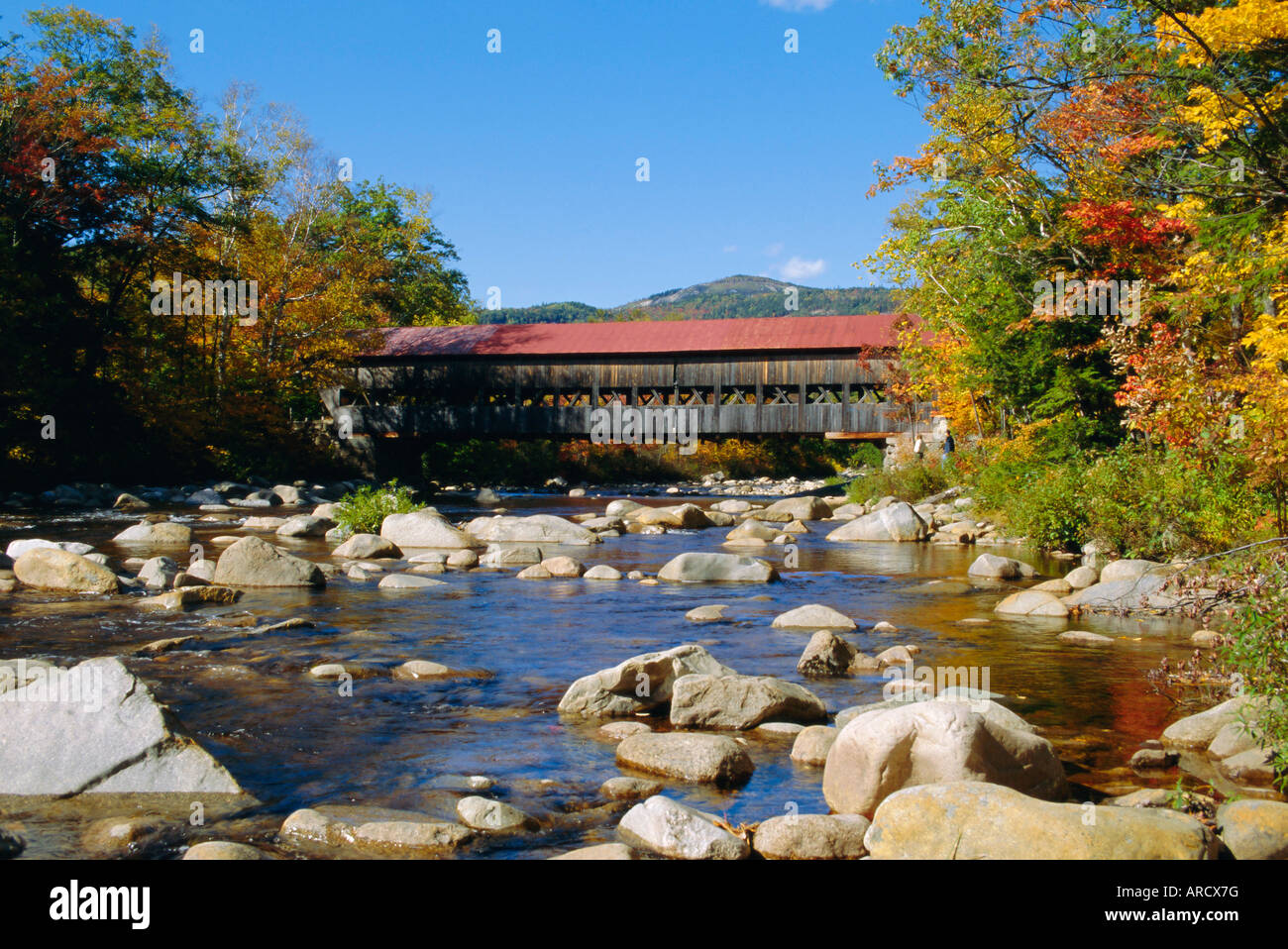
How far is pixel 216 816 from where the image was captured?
423 centimetres

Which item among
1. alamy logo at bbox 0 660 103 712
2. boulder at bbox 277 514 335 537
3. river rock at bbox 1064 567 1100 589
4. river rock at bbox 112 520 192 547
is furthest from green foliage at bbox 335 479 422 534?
alamy logo at bbox 0 660 103 712

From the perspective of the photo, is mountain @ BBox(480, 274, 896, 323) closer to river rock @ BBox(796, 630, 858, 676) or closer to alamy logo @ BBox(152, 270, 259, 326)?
alamy logo @ BBox(152, 270, 259, 326)

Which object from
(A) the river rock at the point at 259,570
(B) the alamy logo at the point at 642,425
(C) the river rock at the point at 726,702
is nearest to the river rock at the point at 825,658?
(C) the river rock at the point at 726,702

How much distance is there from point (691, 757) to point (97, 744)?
277cm

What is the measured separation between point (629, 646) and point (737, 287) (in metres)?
188

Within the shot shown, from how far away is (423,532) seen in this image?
1466 centimetres

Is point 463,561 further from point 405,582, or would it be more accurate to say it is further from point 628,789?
point 628,789

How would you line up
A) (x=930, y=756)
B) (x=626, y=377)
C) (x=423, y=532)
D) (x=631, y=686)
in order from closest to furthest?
(x=930, y=756) → (x=631, y=686) → (x=423, y=532) → (x=626, y=377)

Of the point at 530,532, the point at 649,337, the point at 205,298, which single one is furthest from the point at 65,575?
the point at 649,337

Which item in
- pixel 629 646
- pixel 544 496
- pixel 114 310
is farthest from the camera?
pixel 544 496

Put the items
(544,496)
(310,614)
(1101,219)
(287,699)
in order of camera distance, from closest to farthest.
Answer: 1. (287,699)
2. (310,614)
3. (1101,219)
4. (544,496)

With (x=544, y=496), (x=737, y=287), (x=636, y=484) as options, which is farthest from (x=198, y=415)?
(x=737, y=287)

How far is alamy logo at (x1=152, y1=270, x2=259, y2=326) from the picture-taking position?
2573 centimetres
